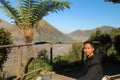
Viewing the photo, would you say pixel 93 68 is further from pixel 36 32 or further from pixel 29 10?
pixel 36 32

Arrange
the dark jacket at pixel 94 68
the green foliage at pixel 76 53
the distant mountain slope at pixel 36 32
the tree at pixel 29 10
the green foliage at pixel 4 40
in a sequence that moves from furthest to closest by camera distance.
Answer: the distant mountain slope at pixel 36 32
the green foliage at pixel 76 53
the tree at pixel 29 10
the green foliage at pixel 4 40
the dark jacket at pixel 94 68

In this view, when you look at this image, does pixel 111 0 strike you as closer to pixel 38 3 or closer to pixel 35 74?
pixel 38 3

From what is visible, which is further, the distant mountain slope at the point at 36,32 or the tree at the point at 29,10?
the distant mountain slope at the point at 36,32

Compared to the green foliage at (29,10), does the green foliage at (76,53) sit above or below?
below

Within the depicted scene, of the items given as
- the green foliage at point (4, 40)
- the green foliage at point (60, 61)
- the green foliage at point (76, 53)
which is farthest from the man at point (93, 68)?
the green foliage at point (76, 53)

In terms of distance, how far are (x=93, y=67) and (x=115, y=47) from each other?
41.5ft

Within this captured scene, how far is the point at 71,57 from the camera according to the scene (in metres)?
22.1

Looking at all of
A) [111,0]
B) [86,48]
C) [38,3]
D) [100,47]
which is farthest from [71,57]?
[86,48]

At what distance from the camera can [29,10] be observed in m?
18.3

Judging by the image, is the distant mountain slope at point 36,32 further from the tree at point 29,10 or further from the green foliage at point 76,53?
the tree at point 29,10

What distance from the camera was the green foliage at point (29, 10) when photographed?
18.1 m

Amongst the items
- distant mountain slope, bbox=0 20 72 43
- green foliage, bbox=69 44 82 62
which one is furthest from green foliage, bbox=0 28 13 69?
distant mountain slope, bbox=0 20 72 43

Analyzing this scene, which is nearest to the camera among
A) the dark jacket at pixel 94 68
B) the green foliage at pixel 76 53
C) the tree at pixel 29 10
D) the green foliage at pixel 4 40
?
the dark jacket at pixel 94 68

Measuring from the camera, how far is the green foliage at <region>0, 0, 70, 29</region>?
59.5 feet
